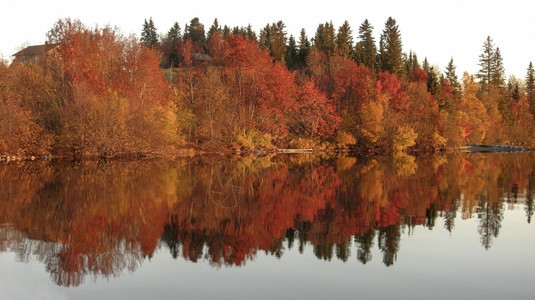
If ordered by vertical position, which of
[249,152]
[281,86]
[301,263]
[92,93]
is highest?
[281,86]

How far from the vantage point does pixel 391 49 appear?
89.0m

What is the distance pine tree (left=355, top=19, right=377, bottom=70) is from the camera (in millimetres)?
88375

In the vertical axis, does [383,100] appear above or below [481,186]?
above

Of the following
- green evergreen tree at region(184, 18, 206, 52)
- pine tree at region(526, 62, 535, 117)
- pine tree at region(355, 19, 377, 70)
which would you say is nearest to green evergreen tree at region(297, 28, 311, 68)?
pine tree at region(355, 19, 377, 70)

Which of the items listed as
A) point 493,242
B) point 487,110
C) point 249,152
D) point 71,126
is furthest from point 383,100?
point 493,242

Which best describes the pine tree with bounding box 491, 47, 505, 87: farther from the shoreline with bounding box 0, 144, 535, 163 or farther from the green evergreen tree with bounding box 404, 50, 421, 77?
the shoreline with bounding box 0, 144, 535, 163

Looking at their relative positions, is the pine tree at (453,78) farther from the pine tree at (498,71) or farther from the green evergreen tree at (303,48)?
the green evergreen tree at (303,48)

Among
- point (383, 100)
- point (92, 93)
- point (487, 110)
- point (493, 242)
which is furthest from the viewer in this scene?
point (487, 110)

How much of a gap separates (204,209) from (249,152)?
125 feet

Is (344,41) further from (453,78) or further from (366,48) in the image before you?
(453,78)

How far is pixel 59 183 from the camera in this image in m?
24.6

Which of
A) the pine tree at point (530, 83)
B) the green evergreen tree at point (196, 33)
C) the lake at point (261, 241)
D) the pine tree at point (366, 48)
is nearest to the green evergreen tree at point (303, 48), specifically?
the pine tree at point (366, 48)

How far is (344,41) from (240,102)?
132 ft

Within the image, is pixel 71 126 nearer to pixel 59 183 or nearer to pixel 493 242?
pixel 59 183
